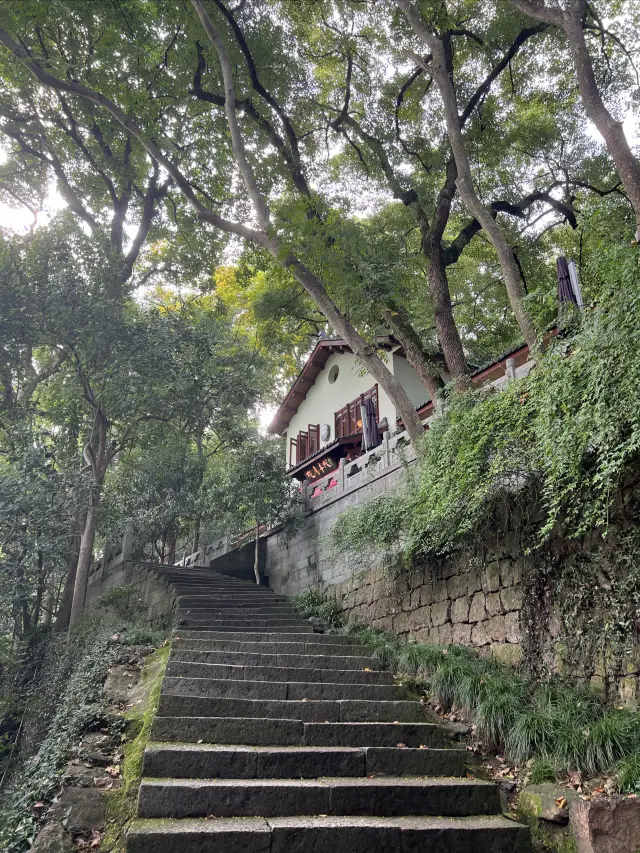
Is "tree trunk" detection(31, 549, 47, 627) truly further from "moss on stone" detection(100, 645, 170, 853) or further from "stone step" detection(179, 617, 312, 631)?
"moss on stone" detection(100, 645, 170, 853)

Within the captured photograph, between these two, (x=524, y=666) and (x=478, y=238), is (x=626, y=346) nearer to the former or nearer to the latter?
(x=524, y=666)

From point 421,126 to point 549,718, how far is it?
12.8 m

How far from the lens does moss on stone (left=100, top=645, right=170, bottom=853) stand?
3.87 meters

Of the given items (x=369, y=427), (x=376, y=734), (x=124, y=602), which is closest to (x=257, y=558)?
(x=124, y=602)

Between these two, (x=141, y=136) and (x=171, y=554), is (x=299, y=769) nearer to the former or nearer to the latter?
(x=141, y=136)

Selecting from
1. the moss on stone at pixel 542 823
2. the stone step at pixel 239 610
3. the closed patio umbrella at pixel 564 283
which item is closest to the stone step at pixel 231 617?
the stone step at pixel 239 610

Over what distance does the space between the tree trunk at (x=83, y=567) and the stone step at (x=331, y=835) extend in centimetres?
934

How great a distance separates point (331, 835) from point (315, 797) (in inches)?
16.3

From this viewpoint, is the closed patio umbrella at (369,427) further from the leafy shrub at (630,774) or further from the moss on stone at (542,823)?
the leafy shrub at (630,774)

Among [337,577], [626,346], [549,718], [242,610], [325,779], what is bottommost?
[325,779]

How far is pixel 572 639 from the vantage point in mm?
5617

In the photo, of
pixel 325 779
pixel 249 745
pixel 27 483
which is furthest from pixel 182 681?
pixel 27 483

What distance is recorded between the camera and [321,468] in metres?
19.2

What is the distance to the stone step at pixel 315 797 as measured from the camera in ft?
12.2
